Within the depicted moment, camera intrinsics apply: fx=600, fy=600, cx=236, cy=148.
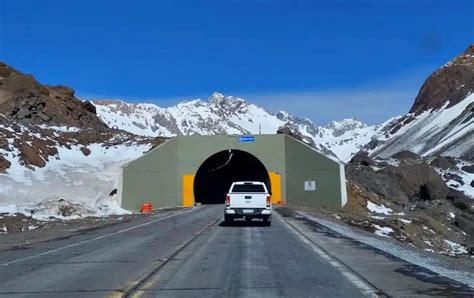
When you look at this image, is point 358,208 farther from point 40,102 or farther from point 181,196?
point 40,102

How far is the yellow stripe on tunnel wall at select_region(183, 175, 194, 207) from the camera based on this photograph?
55.0m

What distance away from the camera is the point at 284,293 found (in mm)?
9547

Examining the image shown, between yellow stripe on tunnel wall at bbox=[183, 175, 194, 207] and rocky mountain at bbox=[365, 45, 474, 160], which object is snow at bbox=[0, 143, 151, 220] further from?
rocky mountain at bbox=[365, 45, 474, 160]

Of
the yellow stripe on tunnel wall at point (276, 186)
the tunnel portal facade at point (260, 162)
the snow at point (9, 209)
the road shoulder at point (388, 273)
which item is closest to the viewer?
the road shoulder at point (388, 273)

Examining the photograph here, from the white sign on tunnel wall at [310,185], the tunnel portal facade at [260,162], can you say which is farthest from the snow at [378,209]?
the white sign on tunnel wall at [310,185]

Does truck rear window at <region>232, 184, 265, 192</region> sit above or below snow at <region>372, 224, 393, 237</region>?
above

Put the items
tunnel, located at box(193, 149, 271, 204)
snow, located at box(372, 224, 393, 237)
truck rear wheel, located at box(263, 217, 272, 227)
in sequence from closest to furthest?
truck rear wheel, located at box(263, 217, 272, 227) < snow, located at box(372, 224, 393, 237) < tunnel, located at box(193, 149, 271, 204)

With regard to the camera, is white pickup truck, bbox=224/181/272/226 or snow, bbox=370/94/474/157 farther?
snow, bbox=370/94/474/157

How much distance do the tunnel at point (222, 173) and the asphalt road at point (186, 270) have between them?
1772 inches

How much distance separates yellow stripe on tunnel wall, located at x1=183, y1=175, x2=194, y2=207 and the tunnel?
8.32 m

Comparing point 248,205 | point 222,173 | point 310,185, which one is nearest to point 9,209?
point 248,205

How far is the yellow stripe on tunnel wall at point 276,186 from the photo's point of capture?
5481cm

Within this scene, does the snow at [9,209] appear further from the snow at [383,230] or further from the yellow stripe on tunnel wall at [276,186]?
the yellow stripe on tunnel wall at [276,186]

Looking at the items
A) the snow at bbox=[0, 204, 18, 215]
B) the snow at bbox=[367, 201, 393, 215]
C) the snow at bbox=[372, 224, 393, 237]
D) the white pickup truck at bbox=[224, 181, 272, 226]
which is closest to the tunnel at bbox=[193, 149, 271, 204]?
the snow at bbox=[367, 201, 393, 215]
